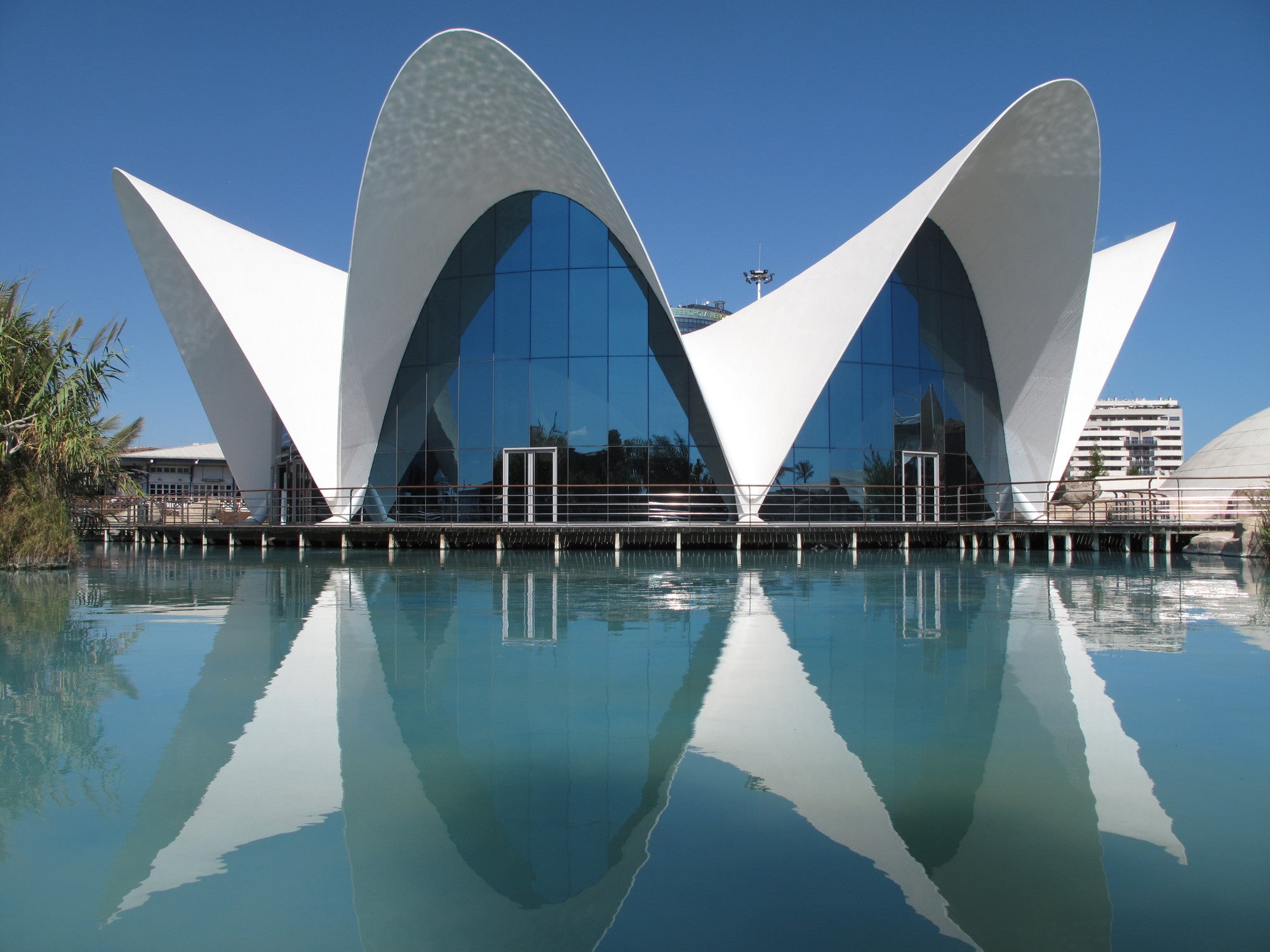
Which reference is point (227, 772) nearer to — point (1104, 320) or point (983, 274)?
point (983, 274)

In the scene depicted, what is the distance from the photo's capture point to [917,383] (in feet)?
72.1

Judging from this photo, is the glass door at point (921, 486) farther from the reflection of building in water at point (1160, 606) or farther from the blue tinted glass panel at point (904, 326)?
the reflection of building in water at point (1160, 606)

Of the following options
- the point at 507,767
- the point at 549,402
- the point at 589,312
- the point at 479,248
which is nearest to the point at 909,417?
the point at 589,312

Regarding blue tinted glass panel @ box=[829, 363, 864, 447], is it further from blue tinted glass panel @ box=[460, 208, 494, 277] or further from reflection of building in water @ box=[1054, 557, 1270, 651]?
blue tinted glass panel @ box=[460, 208, 494, 277]

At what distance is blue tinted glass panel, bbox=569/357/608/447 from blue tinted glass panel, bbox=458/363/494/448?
6.39ft

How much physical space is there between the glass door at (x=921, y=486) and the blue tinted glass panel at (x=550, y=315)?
8.56 meters

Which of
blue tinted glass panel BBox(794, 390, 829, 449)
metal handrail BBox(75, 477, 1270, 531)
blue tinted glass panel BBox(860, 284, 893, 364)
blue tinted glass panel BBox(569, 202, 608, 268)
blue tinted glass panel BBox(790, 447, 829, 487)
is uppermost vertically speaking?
blue tinted glass panel BBox(569, 202, 608, 268)

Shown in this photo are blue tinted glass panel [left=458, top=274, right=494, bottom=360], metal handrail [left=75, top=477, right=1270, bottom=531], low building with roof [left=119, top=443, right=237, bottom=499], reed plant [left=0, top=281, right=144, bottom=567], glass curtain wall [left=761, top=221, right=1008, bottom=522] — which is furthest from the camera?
low building with roof [left=119, top=443, right=237, bottom=499]

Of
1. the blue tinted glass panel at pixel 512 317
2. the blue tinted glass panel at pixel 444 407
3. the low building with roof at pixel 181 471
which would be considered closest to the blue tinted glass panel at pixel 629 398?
the blue tinted glass panel at pixel 512 317

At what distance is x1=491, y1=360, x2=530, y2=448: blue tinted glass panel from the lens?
68.8 ft

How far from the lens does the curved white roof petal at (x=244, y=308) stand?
20.5 metres

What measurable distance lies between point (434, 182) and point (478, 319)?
324cm

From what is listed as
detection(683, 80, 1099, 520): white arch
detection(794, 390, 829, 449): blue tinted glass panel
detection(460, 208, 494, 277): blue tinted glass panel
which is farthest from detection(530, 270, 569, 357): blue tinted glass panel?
detection(794, 390, 829, 449): blue tinted glass panel

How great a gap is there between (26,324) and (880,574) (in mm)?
13036
